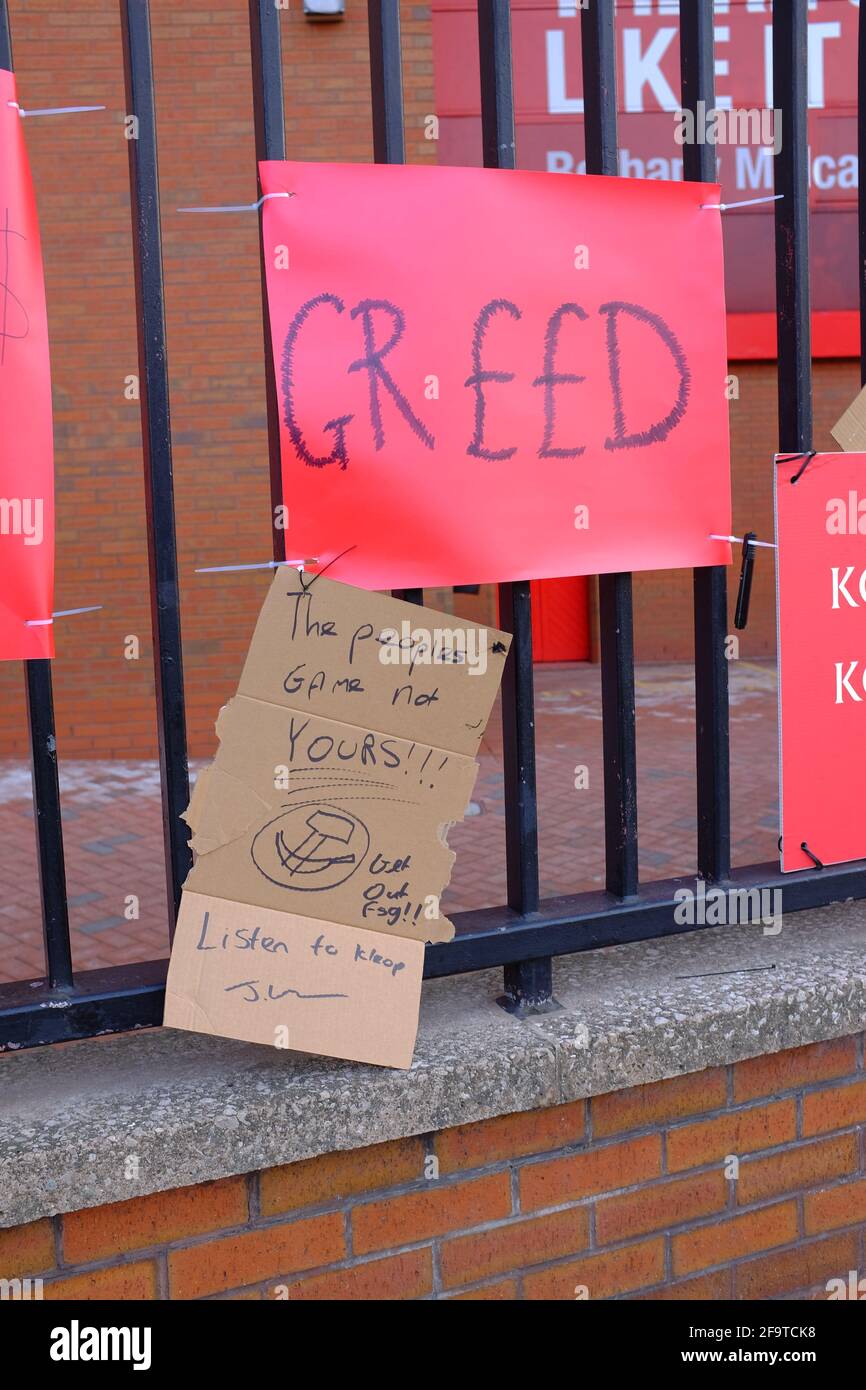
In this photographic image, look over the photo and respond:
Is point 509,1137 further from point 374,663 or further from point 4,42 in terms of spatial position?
point 4,42

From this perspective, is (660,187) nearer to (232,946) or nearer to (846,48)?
(232,946)

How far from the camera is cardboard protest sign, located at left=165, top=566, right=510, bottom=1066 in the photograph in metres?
1.73

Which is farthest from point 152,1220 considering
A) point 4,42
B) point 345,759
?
point 4,42

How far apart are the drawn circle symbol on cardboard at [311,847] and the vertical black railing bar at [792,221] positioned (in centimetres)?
95

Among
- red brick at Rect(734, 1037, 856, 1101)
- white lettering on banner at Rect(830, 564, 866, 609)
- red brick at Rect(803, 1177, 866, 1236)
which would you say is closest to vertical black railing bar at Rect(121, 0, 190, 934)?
red brick at Rect(734, 1037, 856, 1101)

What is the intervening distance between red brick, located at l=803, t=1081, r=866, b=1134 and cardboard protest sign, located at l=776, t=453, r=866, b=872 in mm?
378

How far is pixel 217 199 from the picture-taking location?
25.1 feet

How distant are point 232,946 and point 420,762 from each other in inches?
14.5

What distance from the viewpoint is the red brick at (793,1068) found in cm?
202

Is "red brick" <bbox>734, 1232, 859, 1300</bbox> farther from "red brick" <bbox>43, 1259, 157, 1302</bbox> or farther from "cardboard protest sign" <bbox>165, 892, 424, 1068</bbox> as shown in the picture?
"red brick" <bbox>43, 1259, 157, 1302</bbox>

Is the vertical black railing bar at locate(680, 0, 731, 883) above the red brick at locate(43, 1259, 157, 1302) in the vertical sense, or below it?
above

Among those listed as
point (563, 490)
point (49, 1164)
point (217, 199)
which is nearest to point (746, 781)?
point (217, 199)

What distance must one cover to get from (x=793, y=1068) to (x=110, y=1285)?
1.11m

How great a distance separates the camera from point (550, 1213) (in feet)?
6.27
